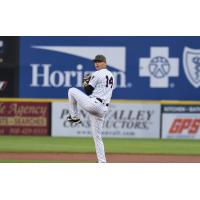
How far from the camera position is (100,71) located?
1110 cm

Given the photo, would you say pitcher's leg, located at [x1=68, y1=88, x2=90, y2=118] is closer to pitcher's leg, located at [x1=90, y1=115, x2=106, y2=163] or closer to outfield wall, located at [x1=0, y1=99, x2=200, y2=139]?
pitcher's leg, located at [x1=90, y1=115, x2=106, y2=163]

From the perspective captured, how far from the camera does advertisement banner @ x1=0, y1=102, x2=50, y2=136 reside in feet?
63.2

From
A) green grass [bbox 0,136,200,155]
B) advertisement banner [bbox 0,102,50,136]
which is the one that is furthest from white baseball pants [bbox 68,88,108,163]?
advertisement banner [bbox 0,102,50,136]

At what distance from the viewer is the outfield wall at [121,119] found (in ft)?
63.0

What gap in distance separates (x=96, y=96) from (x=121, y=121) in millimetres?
8043

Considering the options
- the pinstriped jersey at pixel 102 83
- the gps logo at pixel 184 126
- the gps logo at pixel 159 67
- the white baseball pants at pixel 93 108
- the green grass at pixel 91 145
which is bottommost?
the green grass at pixel 91 145

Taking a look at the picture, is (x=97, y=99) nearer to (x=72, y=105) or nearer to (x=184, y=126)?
(x=72, y=105)

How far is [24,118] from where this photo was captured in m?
19.2

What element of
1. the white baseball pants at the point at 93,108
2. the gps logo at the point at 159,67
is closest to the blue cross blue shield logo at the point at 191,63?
the gps logo at the point at 159,67

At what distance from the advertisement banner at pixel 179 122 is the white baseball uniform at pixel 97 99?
8.18m

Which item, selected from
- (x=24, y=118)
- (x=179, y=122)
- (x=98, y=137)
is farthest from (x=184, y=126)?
(x=98, y=137)

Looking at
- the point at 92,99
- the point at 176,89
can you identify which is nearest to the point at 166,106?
the point at 176,89

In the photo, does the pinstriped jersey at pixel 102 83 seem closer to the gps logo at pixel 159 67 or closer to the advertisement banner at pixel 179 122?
the advertisement banner at pixel 179 122
